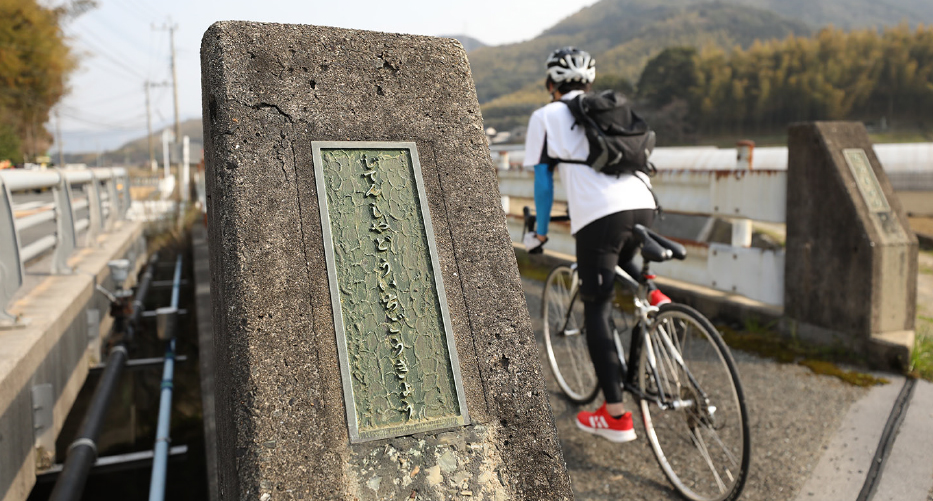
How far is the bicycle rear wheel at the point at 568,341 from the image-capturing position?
12.9 ft

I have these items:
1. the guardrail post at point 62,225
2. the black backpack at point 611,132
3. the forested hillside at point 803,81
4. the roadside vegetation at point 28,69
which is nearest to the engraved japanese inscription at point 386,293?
the black backpack at point 611,132

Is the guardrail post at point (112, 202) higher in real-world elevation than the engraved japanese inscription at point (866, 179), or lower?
higher

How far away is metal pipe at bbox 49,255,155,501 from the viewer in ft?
9.99

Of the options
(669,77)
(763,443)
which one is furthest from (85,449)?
(669,77)

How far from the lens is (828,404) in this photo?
3.62 meters

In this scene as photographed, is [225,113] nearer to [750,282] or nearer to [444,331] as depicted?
[444,331]

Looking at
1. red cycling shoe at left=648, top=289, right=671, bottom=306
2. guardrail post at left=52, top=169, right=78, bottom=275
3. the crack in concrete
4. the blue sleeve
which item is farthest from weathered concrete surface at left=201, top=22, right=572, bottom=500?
guardrail post at left=52, top=169, right=78, bottom=275

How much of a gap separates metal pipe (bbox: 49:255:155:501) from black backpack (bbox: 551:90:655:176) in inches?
114

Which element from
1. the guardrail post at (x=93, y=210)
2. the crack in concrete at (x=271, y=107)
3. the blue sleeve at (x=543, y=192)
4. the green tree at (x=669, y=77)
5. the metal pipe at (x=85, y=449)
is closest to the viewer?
the crack in concrete at (x=271, y=107)

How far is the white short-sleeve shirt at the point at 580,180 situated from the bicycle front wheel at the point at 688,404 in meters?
0.55

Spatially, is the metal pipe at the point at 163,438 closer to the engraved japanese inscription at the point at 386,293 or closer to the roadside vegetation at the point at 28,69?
the engraved japanese inscription at the point at 386,293

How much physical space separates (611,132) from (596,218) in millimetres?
405

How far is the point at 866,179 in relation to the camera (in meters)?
4.33

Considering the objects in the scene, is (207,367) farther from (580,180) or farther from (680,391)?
(680,391)
